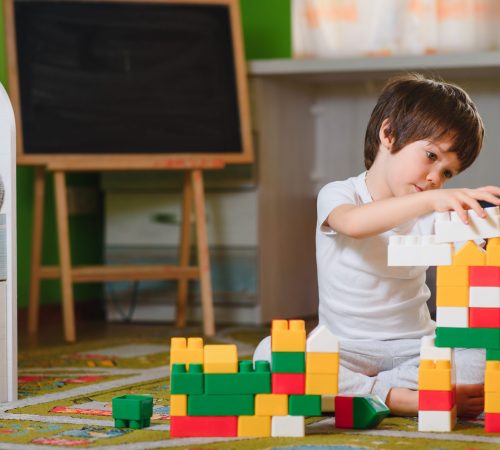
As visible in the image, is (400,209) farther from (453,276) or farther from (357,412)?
(357,412)

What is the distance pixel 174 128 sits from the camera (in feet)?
9.21

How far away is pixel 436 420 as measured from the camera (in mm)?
1271

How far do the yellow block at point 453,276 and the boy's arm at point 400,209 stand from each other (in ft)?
0.20

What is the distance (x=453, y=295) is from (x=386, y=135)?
1.30ft

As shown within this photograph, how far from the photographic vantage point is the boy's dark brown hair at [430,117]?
58.3 inches

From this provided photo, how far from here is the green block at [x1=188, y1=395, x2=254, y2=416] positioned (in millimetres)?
1229

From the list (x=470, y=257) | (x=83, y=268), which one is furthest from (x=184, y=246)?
(x=470, y=257)

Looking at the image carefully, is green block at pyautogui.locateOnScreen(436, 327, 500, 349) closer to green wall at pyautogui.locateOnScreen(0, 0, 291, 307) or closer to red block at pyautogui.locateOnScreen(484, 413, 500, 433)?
red block at pyautogui.locateOnScreen(484, 413, 500, 433)

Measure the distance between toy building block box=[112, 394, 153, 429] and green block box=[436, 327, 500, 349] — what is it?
0.41 metres

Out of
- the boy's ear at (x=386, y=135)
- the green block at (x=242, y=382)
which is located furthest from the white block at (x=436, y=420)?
the boy's ear at (x=386, y=135)

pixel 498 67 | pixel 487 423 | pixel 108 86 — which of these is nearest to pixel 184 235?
pixel 108 86

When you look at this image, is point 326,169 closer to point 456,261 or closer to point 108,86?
point 108,86

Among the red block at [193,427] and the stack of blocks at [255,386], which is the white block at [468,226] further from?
the red block at [193,427]

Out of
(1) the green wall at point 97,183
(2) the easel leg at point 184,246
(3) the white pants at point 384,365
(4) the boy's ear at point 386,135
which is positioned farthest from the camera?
(1) the green wall at point 97,183
